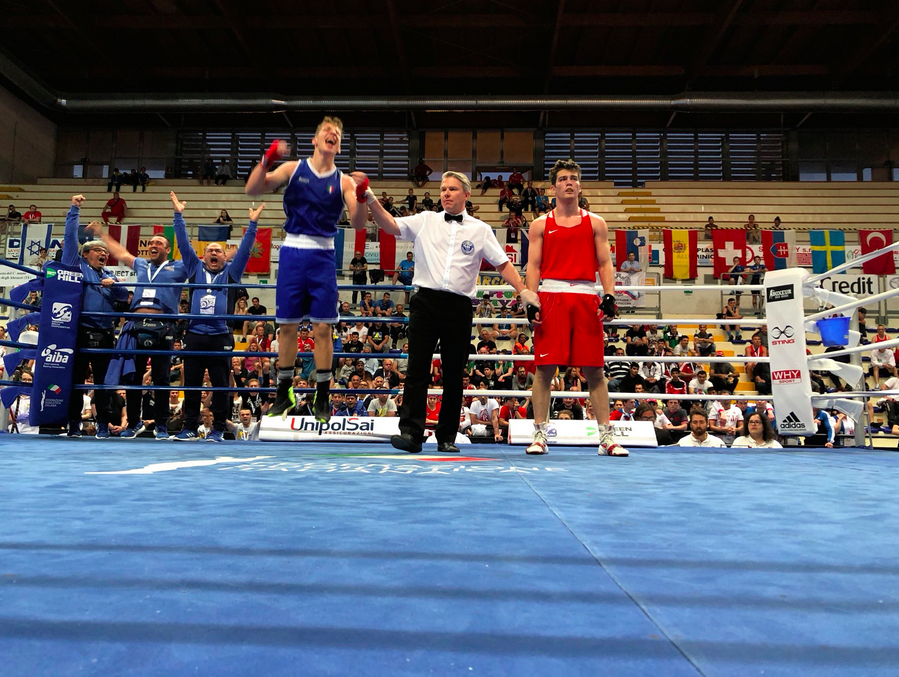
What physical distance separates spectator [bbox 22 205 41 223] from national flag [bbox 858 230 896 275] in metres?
16.8

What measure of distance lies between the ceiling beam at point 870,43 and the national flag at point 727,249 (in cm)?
467

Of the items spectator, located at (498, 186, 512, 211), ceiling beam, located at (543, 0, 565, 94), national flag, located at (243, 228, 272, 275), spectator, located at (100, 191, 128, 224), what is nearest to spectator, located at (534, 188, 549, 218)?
spectator, located at (498, 186, 512, 211)

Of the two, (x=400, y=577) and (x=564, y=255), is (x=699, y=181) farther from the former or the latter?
(x=400, y=577)

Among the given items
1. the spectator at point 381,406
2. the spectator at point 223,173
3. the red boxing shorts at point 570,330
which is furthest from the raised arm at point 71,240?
the spectator at point 223,173

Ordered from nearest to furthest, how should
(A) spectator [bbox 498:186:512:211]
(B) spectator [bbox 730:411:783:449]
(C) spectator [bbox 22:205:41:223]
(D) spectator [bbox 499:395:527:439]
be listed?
(B) spectator [bbox 730:411:783:449] < (D) spectator [bbox 499:395:527:439] < (C) spectator [bbox 22:205:41:223] < (A) spectator [bbox 498:186:512:211]

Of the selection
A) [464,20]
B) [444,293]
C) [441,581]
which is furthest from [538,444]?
[464,20]

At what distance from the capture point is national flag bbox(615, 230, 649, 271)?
12.8 meters

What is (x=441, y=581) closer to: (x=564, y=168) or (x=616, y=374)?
(x=564, y=168)

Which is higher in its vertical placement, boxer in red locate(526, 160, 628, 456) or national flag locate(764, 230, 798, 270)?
national flag locate(764, 230, 798, 270)

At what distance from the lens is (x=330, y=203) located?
11.1 ft

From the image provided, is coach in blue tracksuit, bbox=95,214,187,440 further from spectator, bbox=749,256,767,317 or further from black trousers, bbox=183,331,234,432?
spectator, bbox=749,256,767,317

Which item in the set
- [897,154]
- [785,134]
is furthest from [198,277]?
[897,154]

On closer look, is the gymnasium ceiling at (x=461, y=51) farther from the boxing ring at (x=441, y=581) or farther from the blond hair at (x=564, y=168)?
the boxing ring at (x=441, y=581)

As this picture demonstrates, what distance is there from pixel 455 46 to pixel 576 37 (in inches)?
104
